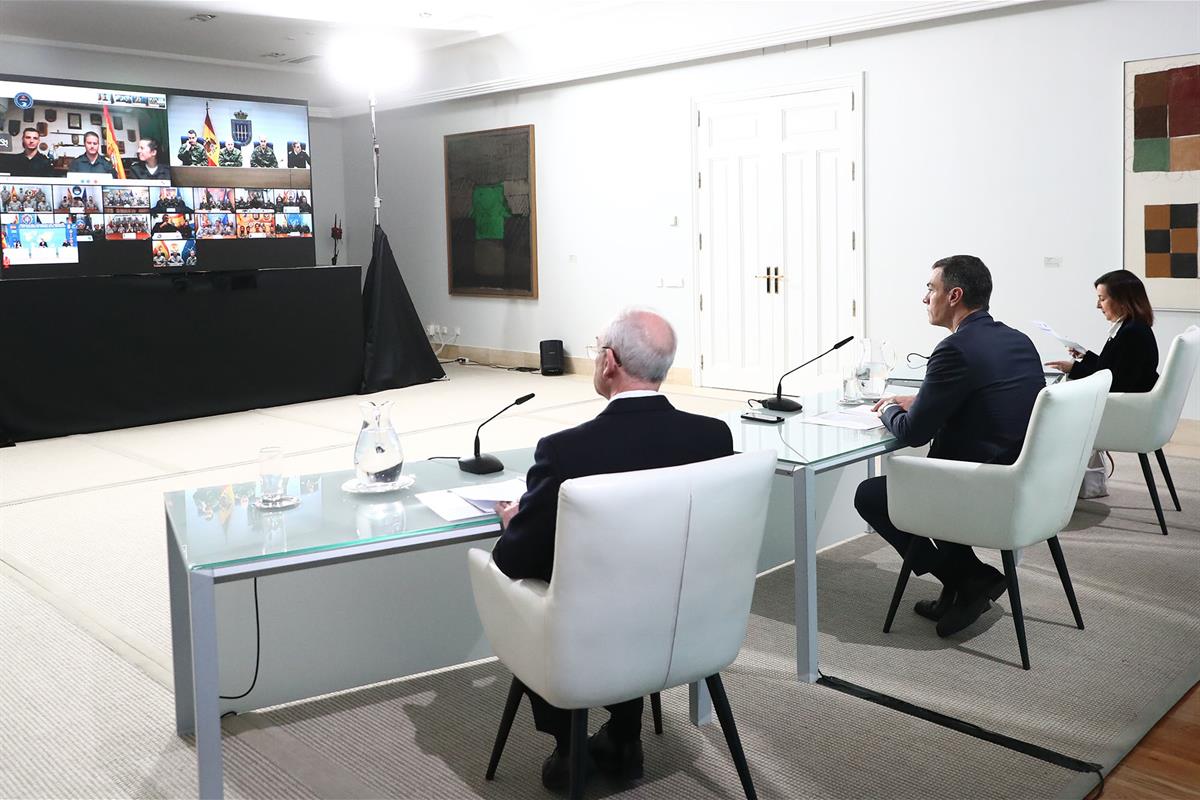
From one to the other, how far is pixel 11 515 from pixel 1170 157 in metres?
6.54

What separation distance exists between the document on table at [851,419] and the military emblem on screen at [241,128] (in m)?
6.51

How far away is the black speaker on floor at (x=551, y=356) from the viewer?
995cm

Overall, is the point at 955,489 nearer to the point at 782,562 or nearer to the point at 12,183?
the point at 782,562

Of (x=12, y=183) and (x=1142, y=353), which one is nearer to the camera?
(x=1142, y=353)

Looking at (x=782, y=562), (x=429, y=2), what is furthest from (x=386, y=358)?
(x=782, y=562)

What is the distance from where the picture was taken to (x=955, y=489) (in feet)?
10.8

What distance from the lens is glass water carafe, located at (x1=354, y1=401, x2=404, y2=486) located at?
275 centimetres

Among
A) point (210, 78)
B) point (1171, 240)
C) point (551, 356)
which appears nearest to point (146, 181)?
point (210, 78)

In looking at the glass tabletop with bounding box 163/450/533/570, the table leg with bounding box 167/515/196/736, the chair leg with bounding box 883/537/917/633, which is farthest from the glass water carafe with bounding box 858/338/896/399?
the table leg with bounding box 167/515/196/736

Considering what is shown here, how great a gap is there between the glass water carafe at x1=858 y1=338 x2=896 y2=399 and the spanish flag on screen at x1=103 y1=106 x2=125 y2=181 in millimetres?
6308

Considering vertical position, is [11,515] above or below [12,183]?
below

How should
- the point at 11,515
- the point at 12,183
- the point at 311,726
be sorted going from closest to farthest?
1. the point at 311,726
2. the point at 11,515
3. the point at 12,183

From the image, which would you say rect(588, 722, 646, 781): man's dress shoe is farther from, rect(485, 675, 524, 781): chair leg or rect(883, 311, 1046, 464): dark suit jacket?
rect(883, 311, 1046, 464): dark suit jacket

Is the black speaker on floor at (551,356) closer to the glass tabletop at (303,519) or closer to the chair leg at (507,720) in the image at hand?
the glass tabletop at (303,519)
